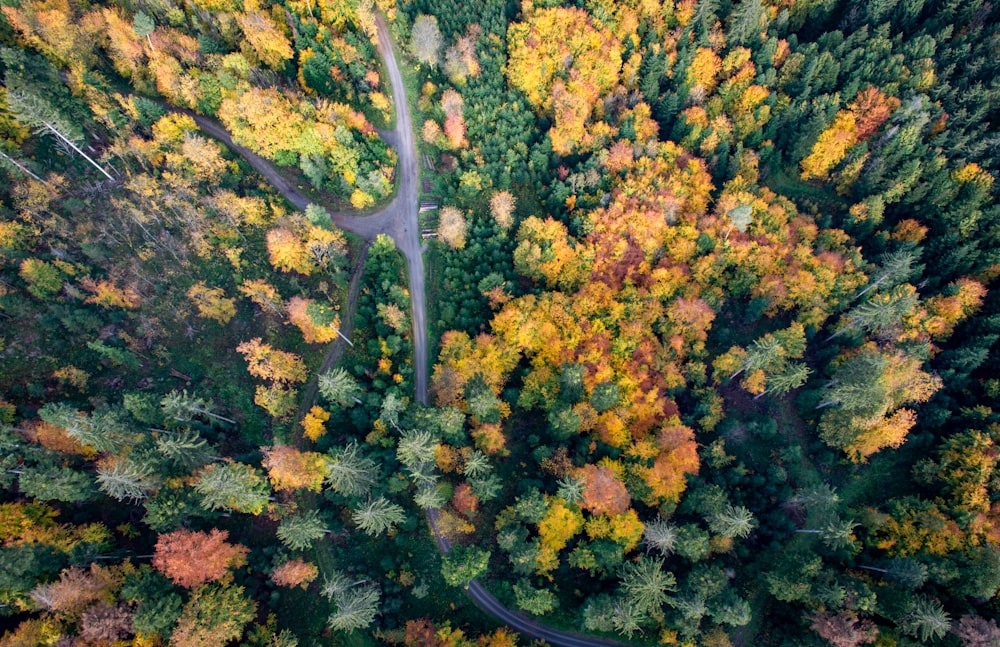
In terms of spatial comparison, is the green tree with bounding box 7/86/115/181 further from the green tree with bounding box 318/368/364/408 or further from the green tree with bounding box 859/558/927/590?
the green tree with bounding box 859/558/927/590

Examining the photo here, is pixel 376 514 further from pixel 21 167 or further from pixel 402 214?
pixel 21 167

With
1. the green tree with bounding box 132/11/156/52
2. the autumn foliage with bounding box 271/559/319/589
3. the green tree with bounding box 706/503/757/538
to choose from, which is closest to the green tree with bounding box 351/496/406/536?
the autumn foliage with bounding box 271/559/319/589

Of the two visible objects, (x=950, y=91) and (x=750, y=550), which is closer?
(x=750, y=550)

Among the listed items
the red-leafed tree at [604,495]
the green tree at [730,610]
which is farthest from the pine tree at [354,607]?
the green tree at [730,610]

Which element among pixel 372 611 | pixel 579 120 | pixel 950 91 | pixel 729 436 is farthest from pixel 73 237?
pixel 950 91

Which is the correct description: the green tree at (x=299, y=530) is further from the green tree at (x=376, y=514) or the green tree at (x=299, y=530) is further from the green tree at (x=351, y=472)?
the green tree at (x=376, y=514)

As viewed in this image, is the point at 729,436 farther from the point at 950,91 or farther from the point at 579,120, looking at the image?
the point at 950,91
